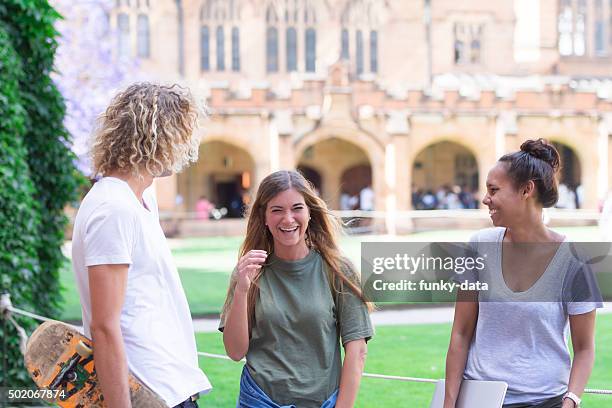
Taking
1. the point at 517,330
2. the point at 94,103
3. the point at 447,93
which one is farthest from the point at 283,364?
the point at 447,93

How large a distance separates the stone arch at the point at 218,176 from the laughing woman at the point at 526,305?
33284 millimetres

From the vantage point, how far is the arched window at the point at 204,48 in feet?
131

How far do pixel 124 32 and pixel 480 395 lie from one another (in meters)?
38.6

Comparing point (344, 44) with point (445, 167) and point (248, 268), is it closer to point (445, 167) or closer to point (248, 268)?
point (445, 167)

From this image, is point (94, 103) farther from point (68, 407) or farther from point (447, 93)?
point (68, 407)

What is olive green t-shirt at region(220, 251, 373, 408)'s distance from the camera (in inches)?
110

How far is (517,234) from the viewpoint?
2725mm

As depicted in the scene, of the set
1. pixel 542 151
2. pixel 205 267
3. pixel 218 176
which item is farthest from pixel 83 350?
pixel 218 176

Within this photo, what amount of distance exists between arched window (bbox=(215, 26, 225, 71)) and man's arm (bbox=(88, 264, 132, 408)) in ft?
126

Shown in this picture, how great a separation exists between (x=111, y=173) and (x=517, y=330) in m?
1.29

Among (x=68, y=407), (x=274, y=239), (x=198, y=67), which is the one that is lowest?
(x=68, y=407)

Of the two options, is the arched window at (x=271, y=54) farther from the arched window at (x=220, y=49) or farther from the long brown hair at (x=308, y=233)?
the long brown hair at (x=308, y=233)

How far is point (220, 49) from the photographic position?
40469 millimetres

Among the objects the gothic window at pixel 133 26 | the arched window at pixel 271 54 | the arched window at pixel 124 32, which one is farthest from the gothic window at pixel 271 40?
the arched window at pixel 124 32
